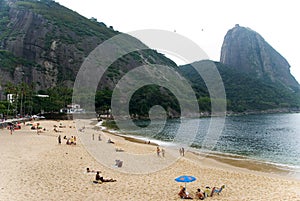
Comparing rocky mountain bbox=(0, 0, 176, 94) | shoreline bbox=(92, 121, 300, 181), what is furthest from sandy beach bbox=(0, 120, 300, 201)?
rocky mountain bbox=(0, 0, 176, 94)

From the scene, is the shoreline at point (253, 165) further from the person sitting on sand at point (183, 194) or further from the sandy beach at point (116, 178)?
the person sitting on sand at point (183, 194)

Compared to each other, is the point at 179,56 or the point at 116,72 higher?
the point at 116,72

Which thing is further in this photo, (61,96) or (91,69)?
(91,69)

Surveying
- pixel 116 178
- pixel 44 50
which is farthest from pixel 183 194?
pixel 44 50

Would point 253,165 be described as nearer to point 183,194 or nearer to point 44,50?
point 183,194

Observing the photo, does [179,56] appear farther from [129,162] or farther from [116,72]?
[116,72]

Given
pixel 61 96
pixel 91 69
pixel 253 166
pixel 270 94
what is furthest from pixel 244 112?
pixel 253 166

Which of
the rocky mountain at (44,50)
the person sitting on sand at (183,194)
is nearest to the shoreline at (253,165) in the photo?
the person sitting on sand at (183,194)

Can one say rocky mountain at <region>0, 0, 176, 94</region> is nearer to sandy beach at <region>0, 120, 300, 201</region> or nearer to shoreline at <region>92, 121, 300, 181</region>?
shoreline at <region>92, 121, 300, 181</region>
